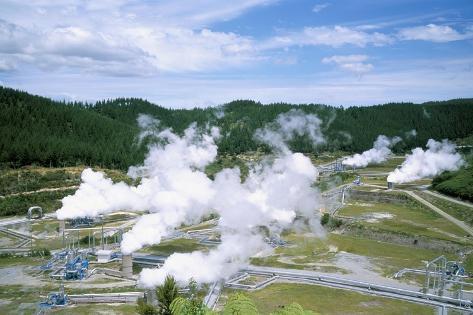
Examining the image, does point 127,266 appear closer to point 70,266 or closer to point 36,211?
point 70,266

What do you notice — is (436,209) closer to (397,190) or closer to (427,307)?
(397,190)

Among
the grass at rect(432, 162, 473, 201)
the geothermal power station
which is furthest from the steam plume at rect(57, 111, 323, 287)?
the grass at rect(432, 162, 473, 201)

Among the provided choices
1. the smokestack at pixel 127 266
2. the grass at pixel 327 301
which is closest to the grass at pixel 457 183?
the grass at pixel 327 301

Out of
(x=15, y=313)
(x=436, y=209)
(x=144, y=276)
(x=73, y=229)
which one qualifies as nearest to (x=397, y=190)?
(x=436, y=209)

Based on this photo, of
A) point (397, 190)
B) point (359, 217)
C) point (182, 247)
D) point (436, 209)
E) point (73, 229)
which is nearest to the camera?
point (182, 247)

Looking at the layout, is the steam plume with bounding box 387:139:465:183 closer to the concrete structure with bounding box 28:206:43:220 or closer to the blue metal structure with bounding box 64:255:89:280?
the concrete structure with bounding box 28:206:43:220

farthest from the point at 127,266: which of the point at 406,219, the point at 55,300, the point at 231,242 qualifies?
the point at 406,219
